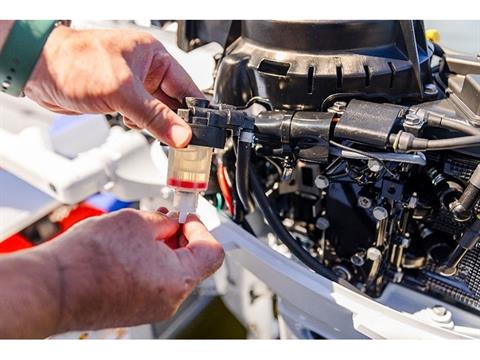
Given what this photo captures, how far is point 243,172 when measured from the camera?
805mm

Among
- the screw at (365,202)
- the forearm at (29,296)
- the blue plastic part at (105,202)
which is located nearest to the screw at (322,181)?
the screw at (365,202)

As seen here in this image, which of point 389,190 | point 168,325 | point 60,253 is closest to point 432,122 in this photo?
point 389,190

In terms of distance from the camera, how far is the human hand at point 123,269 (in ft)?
1.81

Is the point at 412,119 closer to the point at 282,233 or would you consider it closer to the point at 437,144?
the point at 437,144

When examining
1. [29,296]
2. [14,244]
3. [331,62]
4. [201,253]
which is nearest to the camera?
[29,296]

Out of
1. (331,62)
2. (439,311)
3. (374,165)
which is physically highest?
(331,62)

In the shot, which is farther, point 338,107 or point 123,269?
point 338,107

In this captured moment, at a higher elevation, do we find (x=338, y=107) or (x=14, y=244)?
(x=338, y=107)

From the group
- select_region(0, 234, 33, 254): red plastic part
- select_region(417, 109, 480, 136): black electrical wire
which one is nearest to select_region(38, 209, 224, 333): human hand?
select_region(417, 109, 480, 136): black electrical wire

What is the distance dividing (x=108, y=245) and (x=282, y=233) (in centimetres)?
34

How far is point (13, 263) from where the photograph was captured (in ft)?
1.77

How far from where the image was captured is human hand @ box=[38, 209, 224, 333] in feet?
1.81

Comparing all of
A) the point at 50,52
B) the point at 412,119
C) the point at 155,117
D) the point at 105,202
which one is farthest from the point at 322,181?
the point at 105,202
